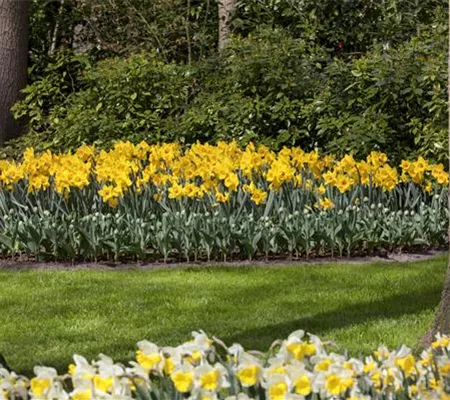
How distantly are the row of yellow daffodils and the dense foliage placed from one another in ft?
3.29

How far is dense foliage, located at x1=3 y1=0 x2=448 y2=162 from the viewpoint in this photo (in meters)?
10.2

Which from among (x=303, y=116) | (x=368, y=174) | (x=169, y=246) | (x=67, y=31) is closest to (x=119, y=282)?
(x=169, y=246)

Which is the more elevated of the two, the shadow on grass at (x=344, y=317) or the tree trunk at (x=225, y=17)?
the tree trunk at (x=225, y=17)

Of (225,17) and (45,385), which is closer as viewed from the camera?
(45,385)

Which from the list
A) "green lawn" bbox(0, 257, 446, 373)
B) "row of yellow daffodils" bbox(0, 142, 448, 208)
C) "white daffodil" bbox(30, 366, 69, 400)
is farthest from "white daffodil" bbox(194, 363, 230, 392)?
"row of yellow daffodils" bbox(0, 142, 448, 208)

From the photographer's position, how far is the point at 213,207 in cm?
836

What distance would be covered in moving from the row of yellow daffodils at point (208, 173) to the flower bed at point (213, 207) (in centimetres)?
1

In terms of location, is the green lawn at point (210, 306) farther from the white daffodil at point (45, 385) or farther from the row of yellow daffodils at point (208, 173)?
the white daffodil at point (45, 385)

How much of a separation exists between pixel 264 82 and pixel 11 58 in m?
2.85

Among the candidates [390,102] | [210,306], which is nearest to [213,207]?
[210,306]

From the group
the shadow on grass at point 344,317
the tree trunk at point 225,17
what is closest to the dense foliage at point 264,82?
the tree trunk at point 225,17

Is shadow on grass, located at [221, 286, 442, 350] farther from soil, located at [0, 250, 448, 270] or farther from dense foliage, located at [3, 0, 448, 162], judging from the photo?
dense foliage, located at [3, 0, 448, 162]

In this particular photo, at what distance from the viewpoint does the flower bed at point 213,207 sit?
8.00 m

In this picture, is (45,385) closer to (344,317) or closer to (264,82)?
(344,317)
